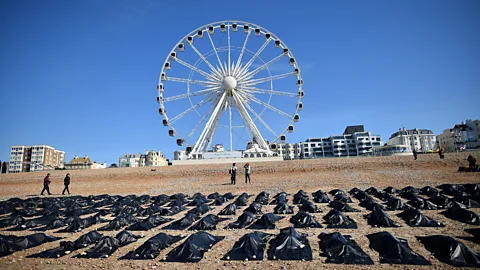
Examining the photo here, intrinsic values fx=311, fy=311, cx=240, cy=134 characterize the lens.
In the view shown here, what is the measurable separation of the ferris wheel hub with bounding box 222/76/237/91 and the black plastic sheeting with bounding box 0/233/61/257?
35013 millimetres

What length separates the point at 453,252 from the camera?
7.82 meters

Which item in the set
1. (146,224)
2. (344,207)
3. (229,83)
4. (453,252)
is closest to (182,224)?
(146,224)

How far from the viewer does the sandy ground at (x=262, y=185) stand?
28.4ft

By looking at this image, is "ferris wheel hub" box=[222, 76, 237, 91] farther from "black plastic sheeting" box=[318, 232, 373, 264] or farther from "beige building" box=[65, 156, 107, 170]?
"beige building" box=[65, 156, 107, 170]

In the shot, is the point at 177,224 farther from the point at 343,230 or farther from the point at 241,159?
the point at 241,159

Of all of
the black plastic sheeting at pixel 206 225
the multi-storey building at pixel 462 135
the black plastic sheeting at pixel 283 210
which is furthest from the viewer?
the multi-storey building at pixel 462 135

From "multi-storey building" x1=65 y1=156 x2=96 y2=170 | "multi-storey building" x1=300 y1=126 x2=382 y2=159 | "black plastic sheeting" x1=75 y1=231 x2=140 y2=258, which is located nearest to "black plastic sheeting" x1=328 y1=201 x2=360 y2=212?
"black plastic sheeting" x1=75 y1=231 x2=140 y2=258

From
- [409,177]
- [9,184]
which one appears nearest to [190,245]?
[409,177]

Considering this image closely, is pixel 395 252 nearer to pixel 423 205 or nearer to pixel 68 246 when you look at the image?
pixel 423 205

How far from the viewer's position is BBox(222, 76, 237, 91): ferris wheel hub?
44312 millimetres

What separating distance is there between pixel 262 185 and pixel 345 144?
10333 cm

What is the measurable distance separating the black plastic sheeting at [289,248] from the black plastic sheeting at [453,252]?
3.32 metres

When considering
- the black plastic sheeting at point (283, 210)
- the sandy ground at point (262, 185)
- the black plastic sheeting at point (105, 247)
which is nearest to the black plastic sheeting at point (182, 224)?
the sandy ground at point (262, 185)

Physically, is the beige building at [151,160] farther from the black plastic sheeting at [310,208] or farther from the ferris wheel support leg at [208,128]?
the black plastic sheeting at [310,208]
